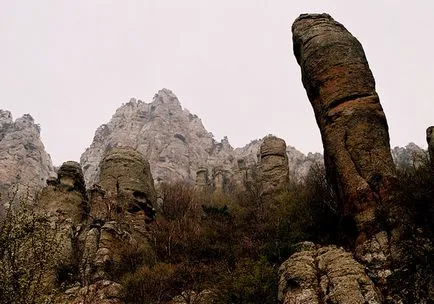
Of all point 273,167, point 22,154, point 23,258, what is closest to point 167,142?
point 22,154

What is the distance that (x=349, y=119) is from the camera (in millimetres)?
13062

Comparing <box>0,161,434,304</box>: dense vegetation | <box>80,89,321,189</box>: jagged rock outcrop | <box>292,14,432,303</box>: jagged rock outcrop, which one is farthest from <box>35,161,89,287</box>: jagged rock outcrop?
<box>80,89,321,189</box>: jagged rock outcrop

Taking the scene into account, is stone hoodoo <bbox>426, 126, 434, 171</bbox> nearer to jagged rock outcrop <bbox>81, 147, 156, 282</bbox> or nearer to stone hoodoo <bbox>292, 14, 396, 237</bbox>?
stone hoodoo <bbox>292, 14, 396, 237</bbox>

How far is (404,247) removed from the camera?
10.6 meters

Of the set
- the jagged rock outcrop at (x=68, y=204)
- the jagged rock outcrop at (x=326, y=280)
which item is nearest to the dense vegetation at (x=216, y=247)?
the jagged rock outcrop at (x=326, y=280)

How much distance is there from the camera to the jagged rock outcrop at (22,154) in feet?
191

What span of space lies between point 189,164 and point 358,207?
192ft

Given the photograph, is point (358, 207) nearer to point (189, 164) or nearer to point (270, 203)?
point (270, 203)

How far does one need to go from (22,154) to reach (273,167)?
46736 millimetres

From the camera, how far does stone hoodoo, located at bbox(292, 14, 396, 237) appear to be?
12.1 m

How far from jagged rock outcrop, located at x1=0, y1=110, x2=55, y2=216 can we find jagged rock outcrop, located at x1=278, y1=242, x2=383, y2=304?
49241 mm

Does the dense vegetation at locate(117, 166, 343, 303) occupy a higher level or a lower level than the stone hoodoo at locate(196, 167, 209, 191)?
lower

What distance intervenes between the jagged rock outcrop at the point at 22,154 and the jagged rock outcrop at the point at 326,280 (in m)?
49.2

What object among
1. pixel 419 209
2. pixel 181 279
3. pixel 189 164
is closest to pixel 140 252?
pixel 181 279
